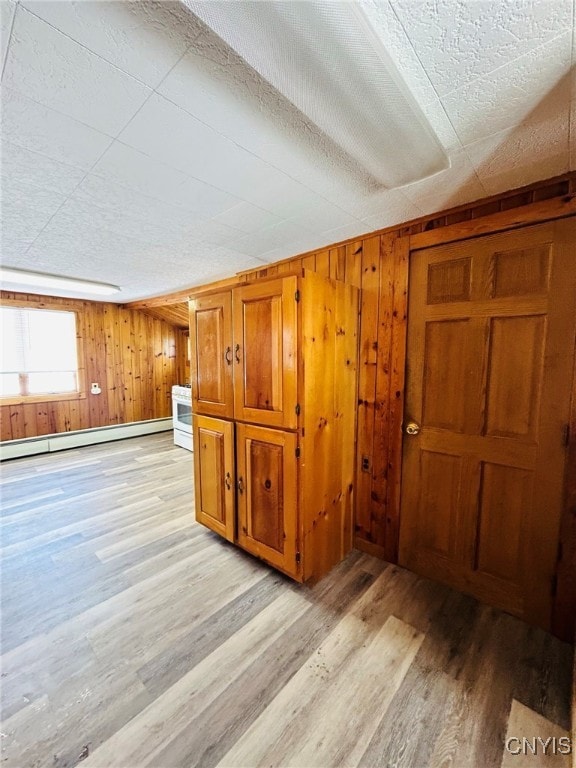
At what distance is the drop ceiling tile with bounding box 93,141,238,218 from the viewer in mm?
1367

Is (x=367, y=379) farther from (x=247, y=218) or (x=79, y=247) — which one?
(x=79, y=247)

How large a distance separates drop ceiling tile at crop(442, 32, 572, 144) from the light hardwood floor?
233 cm

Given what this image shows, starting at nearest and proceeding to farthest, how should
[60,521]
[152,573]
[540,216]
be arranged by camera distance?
[540,216] → [152,573] → [60,521]

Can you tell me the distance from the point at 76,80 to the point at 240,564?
258 centimetres

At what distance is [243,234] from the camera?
2.24 meters

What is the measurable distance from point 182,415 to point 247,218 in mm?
3727

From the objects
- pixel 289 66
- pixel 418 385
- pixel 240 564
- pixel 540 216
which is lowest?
pixel 240 564

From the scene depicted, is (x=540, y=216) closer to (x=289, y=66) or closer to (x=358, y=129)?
(x=358, y=129)

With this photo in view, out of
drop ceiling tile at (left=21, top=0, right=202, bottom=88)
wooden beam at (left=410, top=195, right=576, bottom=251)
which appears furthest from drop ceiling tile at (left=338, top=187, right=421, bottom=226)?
drop ceiling tile at (left=21, top=0, right=202, bottom=88)

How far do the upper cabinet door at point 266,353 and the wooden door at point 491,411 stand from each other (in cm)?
83

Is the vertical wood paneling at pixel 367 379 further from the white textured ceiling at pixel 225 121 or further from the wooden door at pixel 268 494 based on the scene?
the wooden door at pixel 268 494

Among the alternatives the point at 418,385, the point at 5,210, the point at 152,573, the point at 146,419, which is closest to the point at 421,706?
the point at 418,385

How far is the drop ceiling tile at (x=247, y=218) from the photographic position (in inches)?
72.8

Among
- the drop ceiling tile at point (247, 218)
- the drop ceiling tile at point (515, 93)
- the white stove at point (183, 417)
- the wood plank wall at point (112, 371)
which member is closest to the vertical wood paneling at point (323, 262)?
the drop ceiling tile at point (247, 218)
